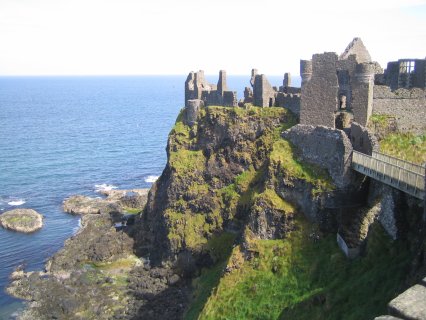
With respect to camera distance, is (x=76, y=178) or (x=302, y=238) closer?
(x=302, y=238)

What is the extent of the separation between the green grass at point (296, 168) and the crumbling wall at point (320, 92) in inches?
133

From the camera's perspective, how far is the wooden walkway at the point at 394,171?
90.3ft

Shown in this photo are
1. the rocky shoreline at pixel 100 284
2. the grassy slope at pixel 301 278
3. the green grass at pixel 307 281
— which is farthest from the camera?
the rocky shoreline at pixel 100 284

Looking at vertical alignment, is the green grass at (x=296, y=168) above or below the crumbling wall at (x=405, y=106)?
below

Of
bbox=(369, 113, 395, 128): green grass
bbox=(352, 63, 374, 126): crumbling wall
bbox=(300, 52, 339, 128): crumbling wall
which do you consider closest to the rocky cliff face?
bbox=(300, 52, 339, 128): crumbling wall

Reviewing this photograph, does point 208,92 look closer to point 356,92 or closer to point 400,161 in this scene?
point 356,92

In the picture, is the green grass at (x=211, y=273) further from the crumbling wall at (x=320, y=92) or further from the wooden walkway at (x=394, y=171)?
the wooden walkway at (x=394, y=171)

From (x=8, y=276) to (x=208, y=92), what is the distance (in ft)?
103

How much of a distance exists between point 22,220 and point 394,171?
57.1 meters

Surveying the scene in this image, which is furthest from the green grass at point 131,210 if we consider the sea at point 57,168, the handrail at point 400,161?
the handrail at point 400,161

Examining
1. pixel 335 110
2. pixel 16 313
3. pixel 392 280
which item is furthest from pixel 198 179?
pixel 392 280

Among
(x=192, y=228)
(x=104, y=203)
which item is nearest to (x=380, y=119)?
(x=192, y=228)

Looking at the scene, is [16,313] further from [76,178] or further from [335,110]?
[76,178]

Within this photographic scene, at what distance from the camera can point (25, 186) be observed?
93375 millimetres
